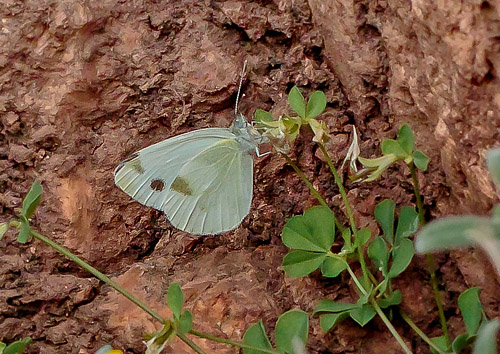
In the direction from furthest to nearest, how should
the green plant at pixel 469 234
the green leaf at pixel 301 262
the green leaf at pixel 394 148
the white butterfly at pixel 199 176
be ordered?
the white butterfly at pixel 199 176, the green leaf at pixel 301 262, the green leaf at pixel 394 148, the green plant at pixel 469 234

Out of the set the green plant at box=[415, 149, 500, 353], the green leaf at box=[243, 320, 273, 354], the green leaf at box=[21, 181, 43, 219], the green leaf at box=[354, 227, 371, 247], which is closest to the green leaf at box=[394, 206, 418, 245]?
the green leaf at box=[354, 227, 371, 247]

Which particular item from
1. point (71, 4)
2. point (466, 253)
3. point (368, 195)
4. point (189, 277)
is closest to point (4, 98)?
point (71, 4)

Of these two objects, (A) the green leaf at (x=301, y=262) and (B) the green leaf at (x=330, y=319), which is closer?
(B) the green leaf at (x=330, y=319)

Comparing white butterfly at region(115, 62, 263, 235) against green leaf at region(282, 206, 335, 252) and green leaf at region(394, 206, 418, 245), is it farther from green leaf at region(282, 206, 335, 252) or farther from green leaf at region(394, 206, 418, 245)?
green leaf at region(394, 206, 418, 245)

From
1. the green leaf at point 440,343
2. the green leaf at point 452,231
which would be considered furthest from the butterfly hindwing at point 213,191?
the green leaf at point 452,231

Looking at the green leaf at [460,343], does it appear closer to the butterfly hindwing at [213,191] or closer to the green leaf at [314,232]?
the green leaf at [314,232]

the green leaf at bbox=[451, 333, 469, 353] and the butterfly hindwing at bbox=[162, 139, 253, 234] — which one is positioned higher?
the green leaf at bbox=[451, 333, 469, 353]

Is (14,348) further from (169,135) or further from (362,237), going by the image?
(362,237)
